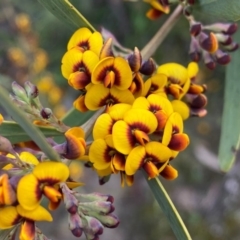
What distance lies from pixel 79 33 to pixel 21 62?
1.55 m

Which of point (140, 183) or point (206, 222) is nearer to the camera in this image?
point (206, 222)

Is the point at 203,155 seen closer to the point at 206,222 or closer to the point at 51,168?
the point at 206,222

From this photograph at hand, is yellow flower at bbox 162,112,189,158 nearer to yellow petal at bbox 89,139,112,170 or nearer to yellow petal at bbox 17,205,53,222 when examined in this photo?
yellow petal at bbox 89,139,112,170

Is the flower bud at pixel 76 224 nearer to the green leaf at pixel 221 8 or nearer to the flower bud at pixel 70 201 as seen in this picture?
the flower bud at pixel 70 201

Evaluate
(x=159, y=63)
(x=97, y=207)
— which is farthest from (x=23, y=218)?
(x=159, y=63)

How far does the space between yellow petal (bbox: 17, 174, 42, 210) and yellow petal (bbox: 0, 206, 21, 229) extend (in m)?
0.02

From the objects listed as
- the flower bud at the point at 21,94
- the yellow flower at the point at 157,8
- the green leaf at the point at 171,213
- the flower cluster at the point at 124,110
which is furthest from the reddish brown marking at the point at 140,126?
the yellow flower at the point at 157,8

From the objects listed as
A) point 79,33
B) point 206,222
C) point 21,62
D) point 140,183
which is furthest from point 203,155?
point 79,33

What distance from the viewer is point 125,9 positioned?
2.81 m

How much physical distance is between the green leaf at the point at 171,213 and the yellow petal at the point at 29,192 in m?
0.25

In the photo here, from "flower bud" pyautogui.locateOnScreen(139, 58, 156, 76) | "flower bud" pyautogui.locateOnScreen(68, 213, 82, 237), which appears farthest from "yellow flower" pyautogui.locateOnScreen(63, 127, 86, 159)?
"flower bud" pyautogui.locateOnScreen(139, 58, 156, 76)

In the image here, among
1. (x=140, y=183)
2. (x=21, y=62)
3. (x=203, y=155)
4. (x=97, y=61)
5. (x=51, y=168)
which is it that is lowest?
(x=140, y=183)

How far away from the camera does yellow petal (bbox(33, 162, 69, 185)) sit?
840mm

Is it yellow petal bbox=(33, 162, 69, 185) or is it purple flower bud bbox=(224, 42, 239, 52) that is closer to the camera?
yellow petal bbox=(33, 162, 69, 185)
